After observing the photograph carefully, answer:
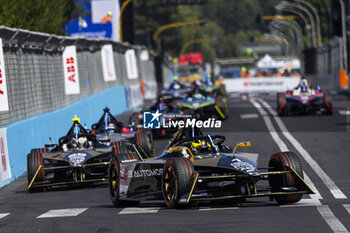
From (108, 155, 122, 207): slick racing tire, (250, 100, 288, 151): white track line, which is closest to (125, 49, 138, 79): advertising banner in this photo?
(250, 100, 288, 151): white track line

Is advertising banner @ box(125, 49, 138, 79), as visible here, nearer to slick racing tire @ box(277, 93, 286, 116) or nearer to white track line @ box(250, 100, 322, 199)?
white track line @ box(250, 100, 322, 199)

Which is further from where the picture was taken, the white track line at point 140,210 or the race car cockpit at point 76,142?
the race car cockpit at point 76,142

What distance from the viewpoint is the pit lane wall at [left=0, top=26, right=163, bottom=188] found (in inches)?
680

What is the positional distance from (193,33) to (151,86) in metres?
139

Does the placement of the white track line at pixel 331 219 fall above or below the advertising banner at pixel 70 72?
below

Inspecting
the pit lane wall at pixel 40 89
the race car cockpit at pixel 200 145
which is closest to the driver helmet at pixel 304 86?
the pit lane wall at pixel 40 89

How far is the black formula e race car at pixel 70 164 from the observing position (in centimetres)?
1474

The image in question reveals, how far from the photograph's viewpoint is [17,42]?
20.1m

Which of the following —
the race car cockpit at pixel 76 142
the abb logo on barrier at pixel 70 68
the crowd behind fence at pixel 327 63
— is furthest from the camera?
the crowd behind fence at pixel 327 63

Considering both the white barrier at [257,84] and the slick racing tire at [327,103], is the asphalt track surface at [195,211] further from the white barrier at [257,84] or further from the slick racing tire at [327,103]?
the white barrier at [257,84]

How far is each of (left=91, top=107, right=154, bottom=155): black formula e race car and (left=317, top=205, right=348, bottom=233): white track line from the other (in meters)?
7.34

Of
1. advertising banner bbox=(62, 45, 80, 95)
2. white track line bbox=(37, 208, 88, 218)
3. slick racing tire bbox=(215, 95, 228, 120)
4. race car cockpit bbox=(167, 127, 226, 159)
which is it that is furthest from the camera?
slick racing tire bbox=(215, 95, 228, 120)

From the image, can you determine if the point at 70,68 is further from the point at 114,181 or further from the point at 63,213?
the point at 63,213

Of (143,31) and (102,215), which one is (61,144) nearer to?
(102,215)
